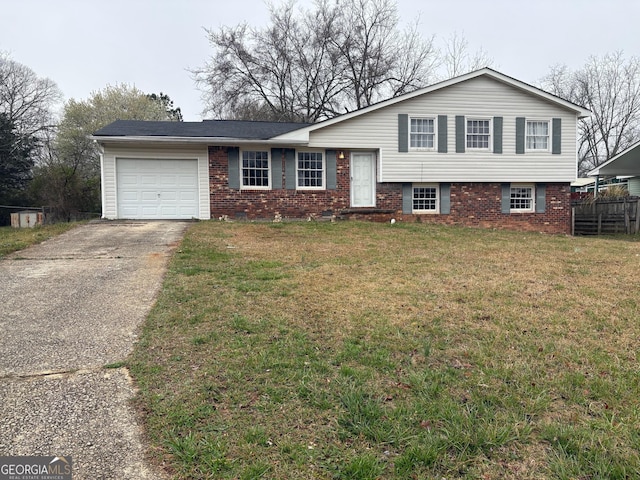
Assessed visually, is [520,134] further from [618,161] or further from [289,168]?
[289,168]

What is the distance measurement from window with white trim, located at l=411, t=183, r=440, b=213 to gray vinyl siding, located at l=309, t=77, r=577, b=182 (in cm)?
51

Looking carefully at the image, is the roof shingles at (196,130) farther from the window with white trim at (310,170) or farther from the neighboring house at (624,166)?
the neighboring house at (624,166)

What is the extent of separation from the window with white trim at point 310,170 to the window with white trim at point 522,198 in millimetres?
7420

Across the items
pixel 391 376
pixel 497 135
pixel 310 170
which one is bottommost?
pixel 391 376

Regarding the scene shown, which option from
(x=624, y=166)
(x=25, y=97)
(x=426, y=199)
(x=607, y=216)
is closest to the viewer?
(x=426, y=199)

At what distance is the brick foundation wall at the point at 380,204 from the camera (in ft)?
47.7

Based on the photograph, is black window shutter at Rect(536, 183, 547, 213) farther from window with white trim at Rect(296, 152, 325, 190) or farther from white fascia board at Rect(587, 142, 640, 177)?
window with white trim at Rect(296, 152, 325, 190)

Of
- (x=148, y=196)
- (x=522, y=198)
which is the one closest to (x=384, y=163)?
(x=522, y=198)

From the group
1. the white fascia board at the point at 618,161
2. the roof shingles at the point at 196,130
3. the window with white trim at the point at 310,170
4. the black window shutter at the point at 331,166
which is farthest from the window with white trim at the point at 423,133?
the white fascia board at the point at 618,161

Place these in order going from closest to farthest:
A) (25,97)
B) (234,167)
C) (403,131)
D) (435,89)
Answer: (234,167)
(435,89)
(403,131)
(25,97)

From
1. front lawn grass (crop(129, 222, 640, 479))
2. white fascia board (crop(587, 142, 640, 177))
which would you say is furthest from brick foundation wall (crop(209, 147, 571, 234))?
front lawn grass (crop(129, 222, 640, 479))

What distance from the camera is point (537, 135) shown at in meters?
15.9

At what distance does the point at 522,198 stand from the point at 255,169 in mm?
10252

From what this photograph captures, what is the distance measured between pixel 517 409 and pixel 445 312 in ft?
5.94
